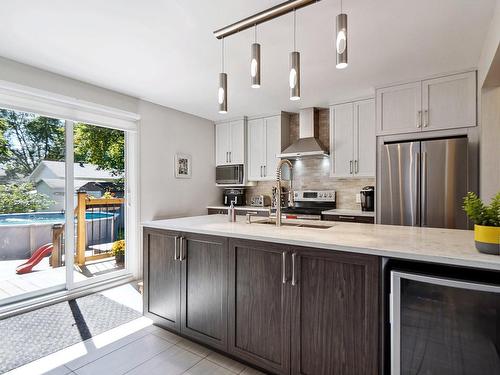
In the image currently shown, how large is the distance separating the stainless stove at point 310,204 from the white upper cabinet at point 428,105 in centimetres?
133

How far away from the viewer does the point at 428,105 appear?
10.2 feet

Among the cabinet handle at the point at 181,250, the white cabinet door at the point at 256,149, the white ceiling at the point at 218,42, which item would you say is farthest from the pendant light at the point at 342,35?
the white cabinet door at the point at 256,149

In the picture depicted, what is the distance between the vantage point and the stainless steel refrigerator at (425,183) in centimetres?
286

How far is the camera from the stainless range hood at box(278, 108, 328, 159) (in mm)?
4105

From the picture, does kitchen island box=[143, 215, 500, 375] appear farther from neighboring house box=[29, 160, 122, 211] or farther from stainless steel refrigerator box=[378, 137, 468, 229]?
neighboring house box=[29, 160, 122, 211]

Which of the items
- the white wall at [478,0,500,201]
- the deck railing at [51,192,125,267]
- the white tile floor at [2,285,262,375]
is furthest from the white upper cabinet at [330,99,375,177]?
the deck railing at [51,192,125,267]

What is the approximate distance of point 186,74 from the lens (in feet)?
9.89

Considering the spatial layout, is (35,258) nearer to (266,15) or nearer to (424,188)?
(266,15)

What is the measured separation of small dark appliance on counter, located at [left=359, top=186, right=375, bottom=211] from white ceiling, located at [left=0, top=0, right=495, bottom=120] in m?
1.34

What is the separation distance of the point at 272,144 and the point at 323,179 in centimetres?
102

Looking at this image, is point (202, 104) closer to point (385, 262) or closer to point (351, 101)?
point (351, 101)

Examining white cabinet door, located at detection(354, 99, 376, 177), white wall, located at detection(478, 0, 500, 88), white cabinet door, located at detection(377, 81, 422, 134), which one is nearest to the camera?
white wall, located at detection(478, 0, 500, 88)

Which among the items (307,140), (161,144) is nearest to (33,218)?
(161,144)

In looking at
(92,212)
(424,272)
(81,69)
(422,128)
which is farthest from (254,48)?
(92,212)
